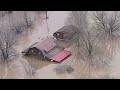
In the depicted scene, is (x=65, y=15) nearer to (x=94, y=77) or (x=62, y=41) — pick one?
(x=62, y=41)

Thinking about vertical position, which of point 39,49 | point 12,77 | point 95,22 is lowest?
point 12,77

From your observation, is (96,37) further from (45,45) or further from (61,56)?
(45,45)

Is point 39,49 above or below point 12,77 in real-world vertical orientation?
above

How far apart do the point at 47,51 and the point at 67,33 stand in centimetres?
204

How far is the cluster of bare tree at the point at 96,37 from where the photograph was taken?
1568cm

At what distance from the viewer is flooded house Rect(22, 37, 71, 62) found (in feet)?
53.0

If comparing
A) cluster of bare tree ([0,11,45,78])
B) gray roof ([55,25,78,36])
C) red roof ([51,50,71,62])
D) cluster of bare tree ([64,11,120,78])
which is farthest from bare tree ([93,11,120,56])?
cluster of bare tree ([0,11,45,78])

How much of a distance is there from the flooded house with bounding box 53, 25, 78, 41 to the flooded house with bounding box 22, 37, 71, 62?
1.14 metres

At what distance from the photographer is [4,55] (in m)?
16.3

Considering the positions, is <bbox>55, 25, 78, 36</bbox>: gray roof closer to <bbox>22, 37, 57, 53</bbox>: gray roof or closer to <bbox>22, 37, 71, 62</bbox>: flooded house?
<bbox>22, 37, 57, 53</bbox>: gray roof

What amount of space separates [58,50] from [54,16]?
440 centimetres

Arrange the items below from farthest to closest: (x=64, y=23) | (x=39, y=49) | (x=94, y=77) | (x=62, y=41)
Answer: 1. (x=64, y=23)
2. (x=62, y=41)
3. (x=39, y=49)
4. (x=94, y=77)

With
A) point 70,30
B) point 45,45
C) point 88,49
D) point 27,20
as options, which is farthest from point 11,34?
point 88,49

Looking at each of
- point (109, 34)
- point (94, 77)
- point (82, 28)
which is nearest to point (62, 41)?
point (82, 28)
